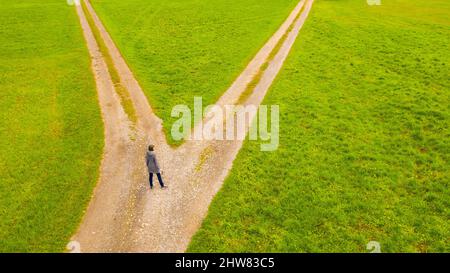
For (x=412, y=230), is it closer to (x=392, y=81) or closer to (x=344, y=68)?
(x=392, y=81)

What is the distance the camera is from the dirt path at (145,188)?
15.8m

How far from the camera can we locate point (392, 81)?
106ft

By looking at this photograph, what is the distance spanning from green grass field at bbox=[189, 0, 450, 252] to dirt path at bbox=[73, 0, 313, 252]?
0.95 metres

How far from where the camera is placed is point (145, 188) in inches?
735

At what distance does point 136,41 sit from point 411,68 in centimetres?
3239

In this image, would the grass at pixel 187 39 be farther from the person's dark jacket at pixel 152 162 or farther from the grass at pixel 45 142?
the grass at pixel 45 142

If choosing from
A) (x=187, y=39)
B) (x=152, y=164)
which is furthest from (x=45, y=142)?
(x=187, y=39)

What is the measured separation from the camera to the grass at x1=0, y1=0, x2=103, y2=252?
54.5 ft

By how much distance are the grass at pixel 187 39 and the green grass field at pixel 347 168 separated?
687cm

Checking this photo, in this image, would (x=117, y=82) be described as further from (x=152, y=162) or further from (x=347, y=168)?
(x=347, y=168)

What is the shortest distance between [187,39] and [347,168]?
33190 mm

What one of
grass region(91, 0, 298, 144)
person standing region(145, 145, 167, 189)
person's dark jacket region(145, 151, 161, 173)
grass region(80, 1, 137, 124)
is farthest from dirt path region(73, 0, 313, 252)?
grass region(91, 0, 298, 144)

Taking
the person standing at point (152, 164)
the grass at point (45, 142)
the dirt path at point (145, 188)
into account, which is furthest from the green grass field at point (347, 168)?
the grass at point (45, 142)

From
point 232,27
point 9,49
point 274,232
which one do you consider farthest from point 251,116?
point 9,49
